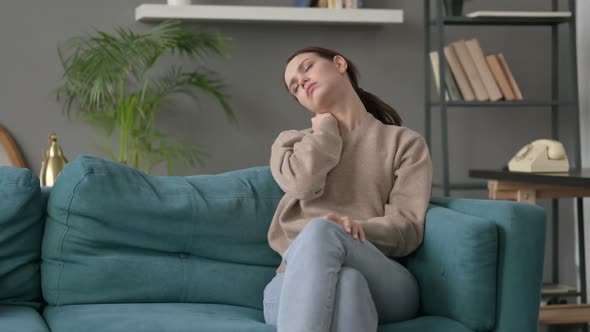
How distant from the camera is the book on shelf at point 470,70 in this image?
4.29 metres

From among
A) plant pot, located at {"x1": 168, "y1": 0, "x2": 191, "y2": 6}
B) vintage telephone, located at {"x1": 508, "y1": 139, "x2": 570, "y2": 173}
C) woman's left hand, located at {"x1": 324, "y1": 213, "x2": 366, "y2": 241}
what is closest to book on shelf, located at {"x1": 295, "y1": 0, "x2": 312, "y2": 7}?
plant pot, located at {"x1": 168, "y1": 0, "x2": 191, "y2": 6}

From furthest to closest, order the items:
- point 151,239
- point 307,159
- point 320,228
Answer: point 151,239 → point 307,159 → point 320,228

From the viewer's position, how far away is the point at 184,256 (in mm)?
2613

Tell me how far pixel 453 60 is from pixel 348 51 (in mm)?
503

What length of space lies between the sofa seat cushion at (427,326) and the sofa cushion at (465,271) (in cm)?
2

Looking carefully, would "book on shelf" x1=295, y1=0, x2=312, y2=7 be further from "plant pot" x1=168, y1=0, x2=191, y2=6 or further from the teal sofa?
the teal sofa

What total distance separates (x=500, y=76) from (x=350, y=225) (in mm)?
2269

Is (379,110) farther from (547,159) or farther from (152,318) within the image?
(547,159)

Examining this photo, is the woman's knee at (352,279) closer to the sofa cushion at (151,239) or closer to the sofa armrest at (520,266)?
the sofa armrest at (520,266)

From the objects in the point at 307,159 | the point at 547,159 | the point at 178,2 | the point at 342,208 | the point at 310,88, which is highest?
the point at 178,2

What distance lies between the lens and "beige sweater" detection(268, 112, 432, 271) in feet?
8.02

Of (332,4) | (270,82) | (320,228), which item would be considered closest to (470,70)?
(332,4)

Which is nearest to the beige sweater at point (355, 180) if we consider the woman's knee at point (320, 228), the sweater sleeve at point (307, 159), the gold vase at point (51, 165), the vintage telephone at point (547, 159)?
the sweater sleeve at point (307, 159)

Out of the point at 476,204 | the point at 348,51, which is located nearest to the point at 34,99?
the point at 348,51
